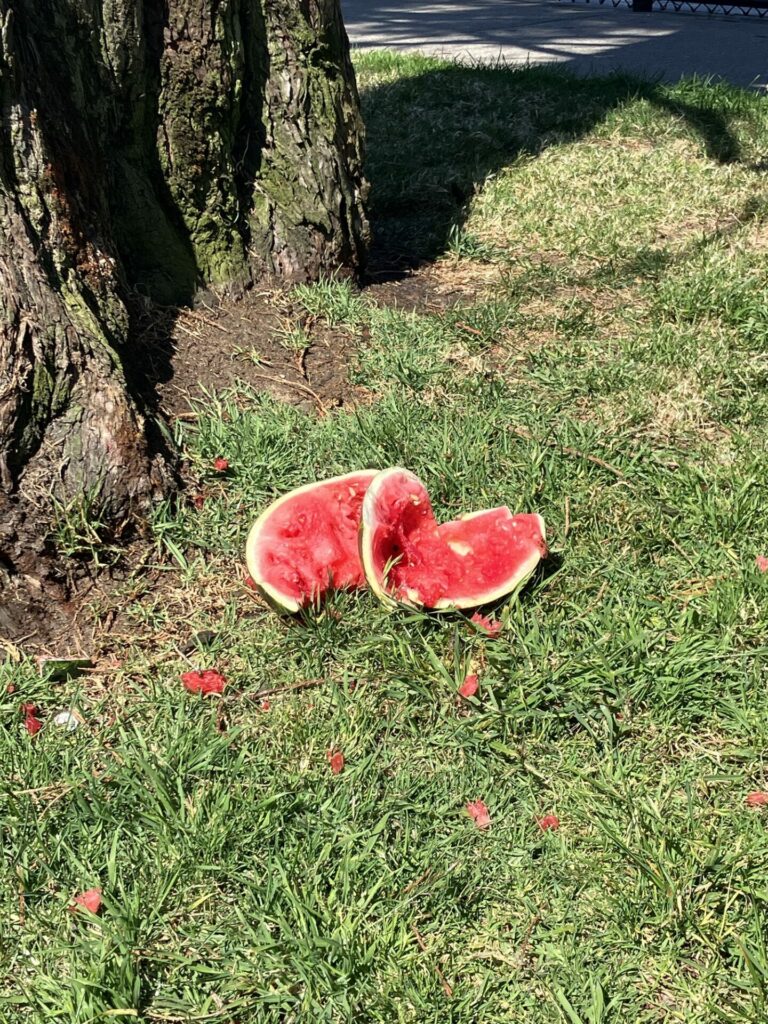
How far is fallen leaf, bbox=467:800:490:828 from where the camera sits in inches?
101

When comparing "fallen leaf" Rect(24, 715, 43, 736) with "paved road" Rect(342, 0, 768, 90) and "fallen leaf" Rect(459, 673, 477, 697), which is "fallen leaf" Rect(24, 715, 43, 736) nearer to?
"fallen leaf" Rect(459, 673, 477, 697)

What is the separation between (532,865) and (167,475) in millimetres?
1751

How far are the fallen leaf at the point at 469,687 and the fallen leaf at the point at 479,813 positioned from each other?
0.33m

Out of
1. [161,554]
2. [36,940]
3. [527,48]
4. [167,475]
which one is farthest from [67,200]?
[527,48]

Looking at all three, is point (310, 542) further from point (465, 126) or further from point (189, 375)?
point (465, 126)

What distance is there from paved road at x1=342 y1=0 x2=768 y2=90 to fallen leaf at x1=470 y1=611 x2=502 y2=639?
21.6 feet

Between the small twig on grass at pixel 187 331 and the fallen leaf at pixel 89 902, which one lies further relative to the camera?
the small twig on grass at pixel 187 331

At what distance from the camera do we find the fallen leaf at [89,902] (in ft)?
7.57

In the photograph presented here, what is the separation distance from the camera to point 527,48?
10602mm

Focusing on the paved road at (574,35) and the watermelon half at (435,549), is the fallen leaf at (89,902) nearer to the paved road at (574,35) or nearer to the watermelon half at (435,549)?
the watermelon half at (435,549)

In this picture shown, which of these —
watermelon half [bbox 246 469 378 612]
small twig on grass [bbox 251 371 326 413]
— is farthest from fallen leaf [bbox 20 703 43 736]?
small twig on grass [bbox 251 371 326 413]

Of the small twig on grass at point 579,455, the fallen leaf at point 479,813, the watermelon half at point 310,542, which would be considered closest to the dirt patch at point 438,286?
the small twig on grass at point 579,455

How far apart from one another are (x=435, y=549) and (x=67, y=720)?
1.23 m

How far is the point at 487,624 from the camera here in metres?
3.06
